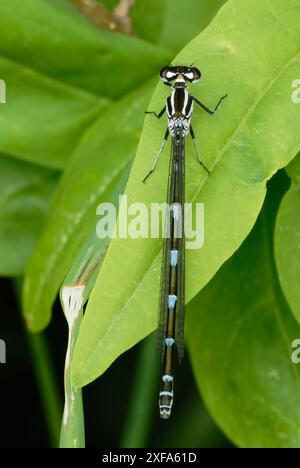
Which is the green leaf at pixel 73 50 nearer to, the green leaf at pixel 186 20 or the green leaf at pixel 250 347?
the green leaf at pixel 186 20

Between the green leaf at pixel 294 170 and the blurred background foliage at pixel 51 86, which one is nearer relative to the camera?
the green leaf at pixel 294 170

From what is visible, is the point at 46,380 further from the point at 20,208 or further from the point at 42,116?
the point at 42,116

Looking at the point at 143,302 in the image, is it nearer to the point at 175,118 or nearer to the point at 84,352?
the point at 84,352

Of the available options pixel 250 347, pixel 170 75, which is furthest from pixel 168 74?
pixel 250 347

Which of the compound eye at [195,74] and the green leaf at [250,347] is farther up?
the compound eye at [195,74]

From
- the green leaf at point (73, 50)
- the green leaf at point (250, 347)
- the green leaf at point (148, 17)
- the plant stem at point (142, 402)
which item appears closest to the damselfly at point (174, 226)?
the green leaf at point (250, 347)

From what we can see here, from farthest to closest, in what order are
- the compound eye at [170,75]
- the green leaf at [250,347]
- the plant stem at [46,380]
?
the plant stem at [46,380] < the green leaf at [250,347] < the compound eye at [170,75]
